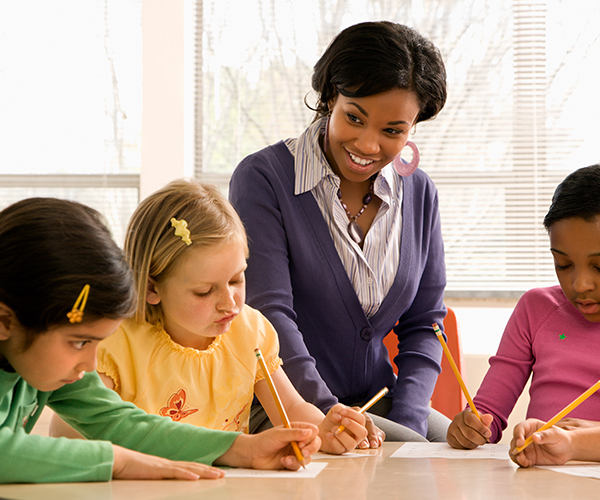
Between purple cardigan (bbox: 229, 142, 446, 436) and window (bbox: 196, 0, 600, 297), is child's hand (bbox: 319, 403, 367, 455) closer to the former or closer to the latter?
purple cardigan (bbox: 229, 142, 446, 436)

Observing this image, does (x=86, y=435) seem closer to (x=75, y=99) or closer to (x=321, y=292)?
(x=321, y=292)

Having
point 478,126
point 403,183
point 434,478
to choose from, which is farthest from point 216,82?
point 434,478

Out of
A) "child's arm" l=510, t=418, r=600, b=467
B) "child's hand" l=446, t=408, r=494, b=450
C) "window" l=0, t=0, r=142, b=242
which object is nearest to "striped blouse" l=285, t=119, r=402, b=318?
"child's hand" l=446, t=408, r=494, b=450

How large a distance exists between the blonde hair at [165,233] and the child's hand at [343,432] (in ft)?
1.22

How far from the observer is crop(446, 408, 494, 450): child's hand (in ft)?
3.72

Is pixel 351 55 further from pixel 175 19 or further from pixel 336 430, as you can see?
pixel 175 19

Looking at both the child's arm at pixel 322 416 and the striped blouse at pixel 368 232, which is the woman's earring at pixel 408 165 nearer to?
the striped blouse at pixel 368 232

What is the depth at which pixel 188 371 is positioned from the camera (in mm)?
1205

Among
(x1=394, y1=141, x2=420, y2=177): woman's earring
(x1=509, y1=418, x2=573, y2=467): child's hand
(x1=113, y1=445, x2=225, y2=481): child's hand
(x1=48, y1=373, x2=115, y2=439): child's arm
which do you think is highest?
(x1=394, y1=141, x2=420, y2=177): woman's earring

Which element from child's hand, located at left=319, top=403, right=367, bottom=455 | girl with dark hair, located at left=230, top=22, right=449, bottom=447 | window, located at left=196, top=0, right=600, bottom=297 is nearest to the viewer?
child's hand, located at left=319, top=403, right=367, bottom=455

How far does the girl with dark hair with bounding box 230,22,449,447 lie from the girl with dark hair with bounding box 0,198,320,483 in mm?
422

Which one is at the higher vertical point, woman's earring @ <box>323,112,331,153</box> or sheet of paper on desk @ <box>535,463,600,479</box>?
woman's earring @ <box>323,112,331,153</box>

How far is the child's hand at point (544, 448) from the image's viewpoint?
95cm

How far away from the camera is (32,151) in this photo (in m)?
3.02
